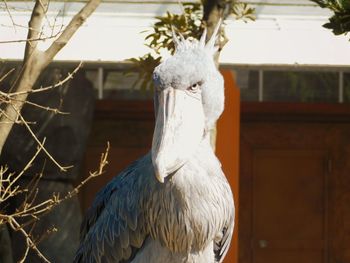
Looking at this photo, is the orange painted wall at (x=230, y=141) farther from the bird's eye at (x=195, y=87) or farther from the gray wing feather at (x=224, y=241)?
the bird's eye at (x=195, y=87)

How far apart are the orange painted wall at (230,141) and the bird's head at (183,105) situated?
4.64m

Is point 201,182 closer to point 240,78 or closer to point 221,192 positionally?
point 221,192

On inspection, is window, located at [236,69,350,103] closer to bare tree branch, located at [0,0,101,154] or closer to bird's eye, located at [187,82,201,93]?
bare tree branch, located at [0,0,101,154]

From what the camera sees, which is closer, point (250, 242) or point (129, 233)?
point (129, 233)

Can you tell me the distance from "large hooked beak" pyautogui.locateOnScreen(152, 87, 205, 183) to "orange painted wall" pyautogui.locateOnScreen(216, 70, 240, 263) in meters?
4.76

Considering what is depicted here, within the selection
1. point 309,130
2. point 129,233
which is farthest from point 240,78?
point 129,233

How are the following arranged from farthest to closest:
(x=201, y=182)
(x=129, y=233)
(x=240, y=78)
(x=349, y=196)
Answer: (x=349, y=196), (x=240, y=78), (x=129, y=233), (x=201, y=182)

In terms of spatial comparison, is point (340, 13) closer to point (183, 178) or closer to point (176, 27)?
point (176, 27)

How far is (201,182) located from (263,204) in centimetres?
783

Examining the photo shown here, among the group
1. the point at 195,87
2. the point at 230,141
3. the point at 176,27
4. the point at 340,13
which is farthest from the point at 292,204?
the point at 195,87

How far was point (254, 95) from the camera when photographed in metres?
11.4

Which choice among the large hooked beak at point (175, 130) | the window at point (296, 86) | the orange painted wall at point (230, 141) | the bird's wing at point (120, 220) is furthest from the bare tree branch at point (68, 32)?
the window at point (296, 86)

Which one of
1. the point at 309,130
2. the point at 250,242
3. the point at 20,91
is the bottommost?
the point at 250,242

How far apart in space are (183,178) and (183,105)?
0.28m
